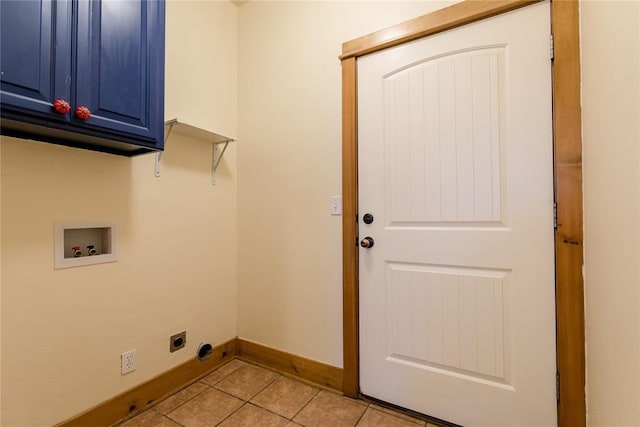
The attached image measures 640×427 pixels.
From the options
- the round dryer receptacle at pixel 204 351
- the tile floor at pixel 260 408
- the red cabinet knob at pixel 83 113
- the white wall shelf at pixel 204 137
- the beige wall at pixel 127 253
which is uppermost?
the white wall shelf at pixel 204 137

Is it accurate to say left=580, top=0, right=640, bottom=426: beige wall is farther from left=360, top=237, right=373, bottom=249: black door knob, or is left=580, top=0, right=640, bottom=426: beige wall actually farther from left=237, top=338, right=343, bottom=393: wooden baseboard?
left=237, top=338, right=343, bottom=393: wooden baseboard

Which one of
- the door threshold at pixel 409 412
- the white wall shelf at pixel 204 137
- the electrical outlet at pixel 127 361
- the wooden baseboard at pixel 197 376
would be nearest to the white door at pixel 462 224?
the door threshold at pixel 409 412

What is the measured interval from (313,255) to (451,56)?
129cm

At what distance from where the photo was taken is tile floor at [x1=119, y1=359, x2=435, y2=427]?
1.45 m

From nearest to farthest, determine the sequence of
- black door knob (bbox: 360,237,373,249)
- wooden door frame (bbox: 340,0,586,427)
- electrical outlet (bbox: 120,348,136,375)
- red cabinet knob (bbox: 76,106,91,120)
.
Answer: red cabinet knob (bbox: 76,106,91,120) < wooden door frame (bbox: 340,0,586,427) < electrical outlet (bbox: 120,348,136,375) < black door knob (bbox: 360,237,373,249)

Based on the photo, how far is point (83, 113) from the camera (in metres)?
1.05

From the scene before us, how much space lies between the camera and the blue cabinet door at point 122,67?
1078 millimetres

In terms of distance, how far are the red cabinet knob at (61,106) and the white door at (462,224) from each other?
4.17ft

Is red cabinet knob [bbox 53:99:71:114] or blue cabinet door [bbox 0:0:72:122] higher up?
blue cabinet door [bbox 0:0:72:122]

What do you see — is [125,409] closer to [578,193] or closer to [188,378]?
[188,378]

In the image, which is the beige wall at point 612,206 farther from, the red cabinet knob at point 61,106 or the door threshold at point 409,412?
the red cabinet knob at point 61,106

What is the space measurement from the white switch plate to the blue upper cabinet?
3.07 ft

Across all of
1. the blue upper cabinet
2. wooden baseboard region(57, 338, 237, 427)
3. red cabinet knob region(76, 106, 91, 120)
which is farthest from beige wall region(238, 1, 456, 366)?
red cabinet knob region(76, 106, 91, 120)

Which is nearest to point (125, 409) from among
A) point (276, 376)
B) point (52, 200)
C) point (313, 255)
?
point (276, 376)
